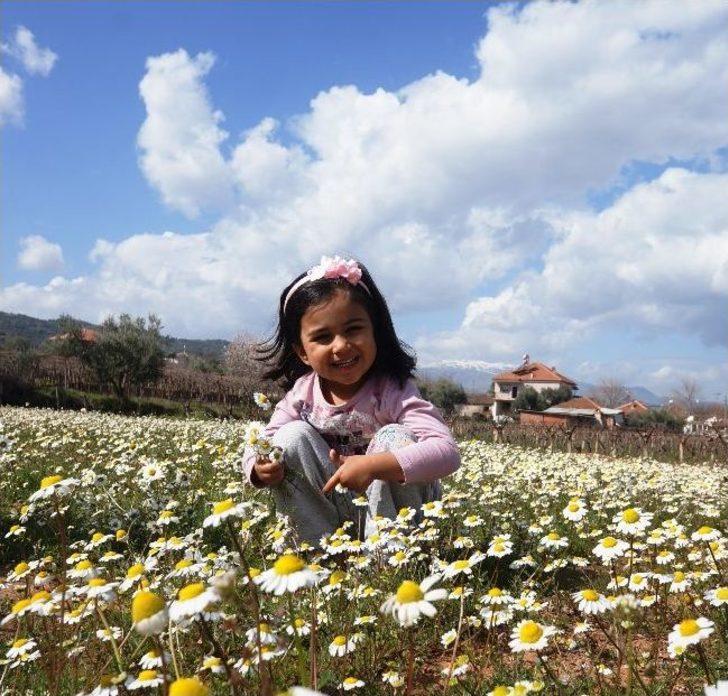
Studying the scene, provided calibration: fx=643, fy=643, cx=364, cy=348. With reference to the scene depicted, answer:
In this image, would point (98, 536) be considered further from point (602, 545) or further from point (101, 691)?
point (602, 545)

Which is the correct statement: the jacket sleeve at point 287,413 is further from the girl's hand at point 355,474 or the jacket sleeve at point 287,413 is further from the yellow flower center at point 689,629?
the yellow flower center at point 689,629

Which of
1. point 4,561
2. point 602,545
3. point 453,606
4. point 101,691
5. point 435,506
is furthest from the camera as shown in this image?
point 4,561

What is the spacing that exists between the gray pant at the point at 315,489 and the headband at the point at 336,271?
0.81 metres

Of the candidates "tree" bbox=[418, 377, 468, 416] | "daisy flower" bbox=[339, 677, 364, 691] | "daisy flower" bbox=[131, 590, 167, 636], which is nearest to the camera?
"daisy flower" bbox=[131, 590, 167, 636]

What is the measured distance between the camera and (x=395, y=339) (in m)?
3.85

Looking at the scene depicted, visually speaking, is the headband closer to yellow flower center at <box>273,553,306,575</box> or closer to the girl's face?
the girl's face

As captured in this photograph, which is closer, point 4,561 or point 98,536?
point 98,536

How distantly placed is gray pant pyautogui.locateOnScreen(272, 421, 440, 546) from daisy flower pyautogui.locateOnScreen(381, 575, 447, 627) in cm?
192

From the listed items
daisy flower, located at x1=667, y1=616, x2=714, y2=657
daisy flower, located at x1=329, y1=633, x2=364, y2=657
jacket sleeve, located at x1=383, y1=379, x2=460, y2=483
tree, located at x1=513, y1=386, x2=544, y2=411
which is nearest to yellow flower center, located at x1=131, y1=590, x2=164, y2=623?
daisy flower, located at x1=329, y1=633, x2=364, y2=657

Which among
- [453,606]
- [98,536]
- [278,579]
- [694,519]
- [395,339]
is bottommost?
[694,519]

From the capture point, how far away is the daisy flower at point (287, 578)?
1.29m

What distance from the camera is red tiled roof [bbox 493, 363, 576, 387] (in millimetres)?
95256

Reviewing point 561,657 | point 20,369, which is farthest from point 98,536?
point 20,369

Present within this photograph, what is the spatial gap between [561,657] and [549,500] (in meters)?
2.69
